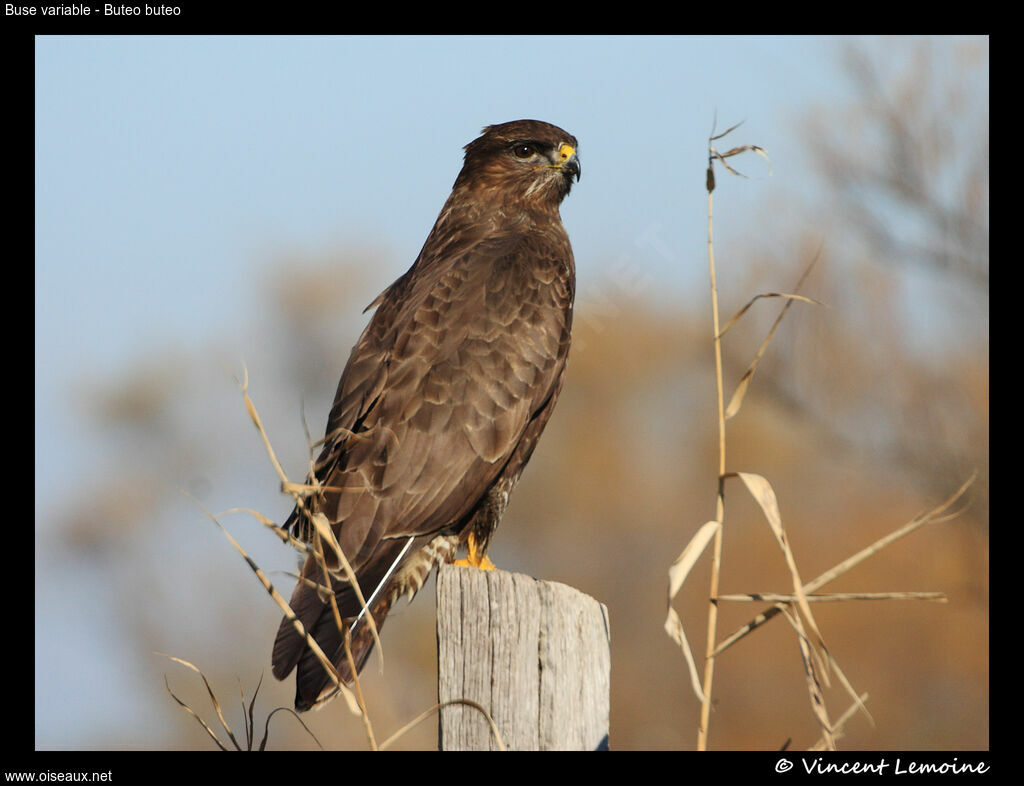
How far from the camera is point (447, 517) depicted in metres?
4.10

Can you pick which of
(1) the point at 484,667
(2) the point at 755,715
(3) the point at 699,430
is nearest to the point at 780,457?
(3) the point at 699,430

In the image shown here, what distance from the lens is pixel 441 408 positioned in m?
4.23

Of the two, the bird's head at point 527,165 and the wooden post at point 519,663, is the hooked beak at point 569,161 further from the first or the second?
the wooden post at point 519,663

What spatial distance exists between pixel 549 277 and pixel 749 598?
100.0 inches

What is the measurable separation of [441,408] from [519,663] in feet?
5.30

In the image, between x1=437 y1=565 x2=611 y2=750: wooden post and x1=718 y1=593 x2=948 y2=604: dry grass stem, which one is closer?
x1=718 y1=593 x2=948 y2=604: dry grass stem

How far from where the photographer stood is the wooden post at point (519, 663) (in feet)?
8.86

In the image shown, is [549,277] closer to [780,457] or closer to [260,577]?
[260,577]

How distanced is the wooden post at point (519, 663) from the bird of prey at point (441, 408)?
0.83 m

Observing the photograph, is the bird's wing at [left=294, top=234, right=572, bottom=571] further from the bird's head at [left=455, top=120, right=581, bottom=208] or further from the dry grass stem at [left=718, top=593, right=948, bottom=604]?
the dry grass stem at [left=718, top=593, right=948, bottom=604]

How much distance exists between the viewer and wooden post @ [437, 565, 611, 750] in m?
2.70

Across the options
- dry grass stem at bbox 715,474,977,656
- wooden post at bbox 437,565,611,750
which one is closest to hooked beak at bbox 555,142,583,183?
wooden post at bbox 437,565,611,750

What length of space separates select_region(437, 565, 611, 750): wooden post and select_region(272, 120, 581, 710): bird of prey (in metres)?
0.83
